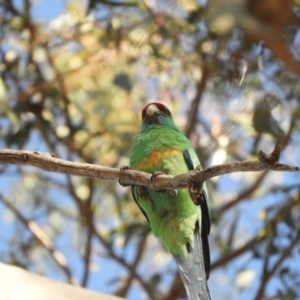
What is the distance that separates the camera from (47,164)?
7.64ft

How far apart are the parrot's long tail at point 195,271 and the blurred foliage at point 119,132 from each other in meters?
1.33

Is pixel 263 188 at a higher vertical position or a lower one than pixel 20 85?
lower

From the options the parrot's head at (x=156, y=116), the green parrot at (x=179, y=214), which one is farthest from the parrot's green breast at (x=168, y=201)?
the parrot's head at (x=156, y=116)

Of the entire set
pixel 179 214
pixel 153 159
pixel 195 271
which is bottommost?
pixel 195 271

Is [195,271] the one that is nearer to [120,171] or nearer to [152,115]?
[120,171]

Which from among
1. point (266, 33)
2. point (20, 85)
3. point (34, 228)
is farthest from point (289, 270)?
point (266, 33)

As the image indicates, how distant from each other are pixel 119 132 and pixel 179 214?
214 centimetres

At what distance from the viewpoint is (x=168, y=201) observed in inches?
107

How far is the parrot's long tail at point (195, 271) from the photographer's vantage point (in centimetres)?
256

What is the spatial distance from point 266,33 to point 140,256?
10.9ft

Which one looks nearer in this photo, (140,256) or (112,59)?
(140,256)

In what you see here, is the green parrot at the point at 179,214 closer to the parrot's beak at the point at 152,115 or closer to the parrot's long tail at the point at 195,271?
the parrot's long tail at the point at 195,271

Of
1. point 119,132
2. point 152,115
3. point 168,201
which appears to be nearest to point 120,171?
point 168,201

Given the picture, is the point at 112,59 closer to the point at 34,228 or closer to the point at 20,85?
the point at 20,85
